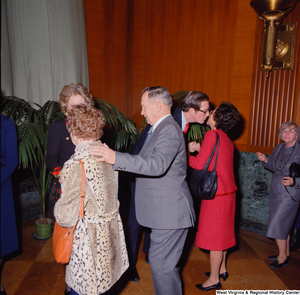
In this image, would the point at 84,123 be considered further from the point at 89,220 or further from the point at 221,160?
the point at 221,160

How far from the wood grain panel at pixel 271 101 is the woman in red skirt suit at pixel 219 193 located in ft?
4.96

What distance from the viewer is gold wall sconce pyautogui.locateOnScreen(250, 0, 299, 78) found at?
3.17 metres

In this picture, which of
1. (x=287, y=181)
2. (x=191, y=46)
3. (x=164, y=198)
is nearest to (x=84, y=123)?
(x=164, y=198)

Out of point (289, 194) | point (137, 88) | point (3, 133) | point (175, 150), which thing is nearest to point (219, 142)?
point (175, 150)

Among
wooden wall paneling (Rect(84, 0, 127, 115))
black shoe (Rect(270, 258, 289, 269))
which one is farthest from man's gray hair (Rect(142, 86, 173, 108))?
wooden wall paneling (Rect(84, 0, 127, 115))

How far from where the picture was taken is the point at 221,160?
2.16m

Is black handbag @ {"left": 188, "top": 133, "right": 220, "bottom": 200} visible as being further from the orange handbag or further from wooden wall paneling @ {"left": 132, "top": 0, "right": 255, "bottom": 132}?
wooden wall paneling @ {"left": 132, "top": 0, "right": 255, "bottom": 132}

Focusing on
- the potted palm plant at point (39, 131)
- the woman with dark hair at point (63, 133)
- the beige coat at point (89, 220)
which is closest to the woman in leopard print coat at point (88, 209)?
the beige coat at point (89, 220)

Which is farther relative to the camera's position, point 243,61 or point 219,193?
point 243,61

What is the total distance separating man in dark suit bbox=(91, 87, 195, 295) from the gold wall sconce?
2.35 meters

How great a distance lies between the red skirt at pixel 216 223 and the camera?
2201mm

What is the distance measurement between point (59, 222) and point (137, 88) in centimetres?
359

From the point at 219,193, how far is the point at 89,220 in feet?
3.83

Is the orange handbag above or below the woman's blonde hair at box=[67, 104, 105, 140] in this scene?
below
